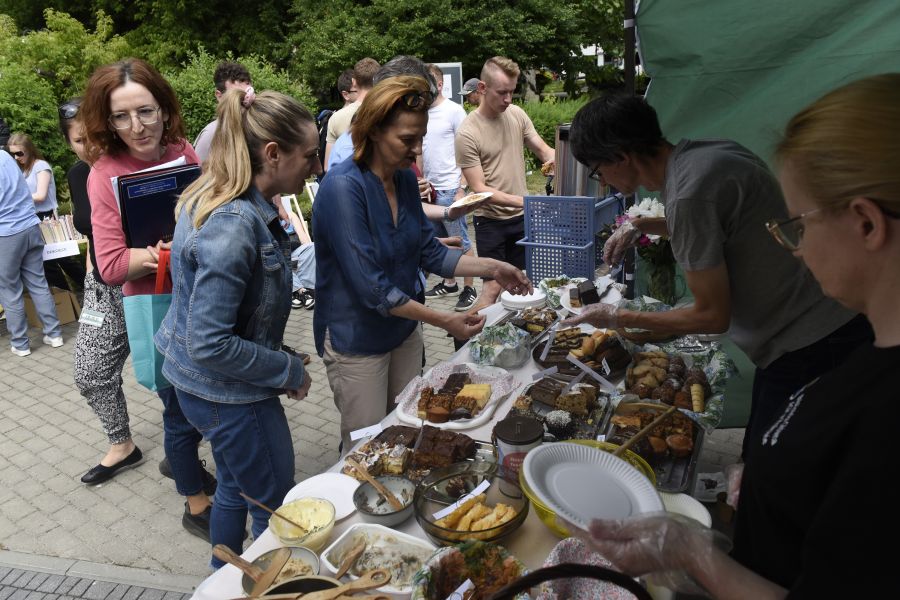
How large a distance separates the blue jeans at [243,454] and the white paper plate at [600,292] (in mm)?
1650

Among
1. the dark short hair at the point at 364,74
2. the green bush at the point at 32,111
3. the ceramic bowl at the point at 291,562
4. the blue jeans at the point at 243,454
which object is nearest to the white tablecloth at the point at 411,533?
the ceramic bowl at the point at 291,562

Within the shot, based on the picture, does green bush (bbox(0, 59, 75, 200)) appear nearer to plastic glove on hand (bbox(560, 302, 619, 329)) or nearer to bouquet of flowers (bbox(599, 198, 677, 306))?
bouquet of flowers (bbox(599, 198, 677, 306))

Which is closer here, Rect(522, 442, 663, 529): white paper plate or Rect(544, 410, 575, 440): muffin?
Rect(522, 442, 663, 529): white paper plate

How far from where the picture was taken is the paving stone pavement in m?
3.19

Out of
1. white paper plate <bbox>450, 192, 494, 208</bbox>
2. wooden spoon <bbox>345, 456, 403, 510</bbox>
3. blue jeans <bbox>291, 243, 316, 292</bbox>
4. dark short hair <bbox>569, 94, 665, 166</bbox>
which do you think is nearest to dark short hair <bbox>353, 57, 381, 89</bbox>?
blue jeans <bbox>291, 243, 316, 292</bbox>

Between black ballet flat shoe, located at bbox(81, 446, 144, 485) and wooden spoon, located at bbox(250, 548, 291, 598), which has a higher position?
wooden spoon, located at bbox(250, 548, 291, 598)

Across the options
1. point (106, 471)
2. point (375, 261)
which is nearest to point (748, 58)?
point (375, 261)

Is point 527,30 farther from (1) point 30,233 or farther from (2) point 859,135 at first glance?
(2) point 859,135

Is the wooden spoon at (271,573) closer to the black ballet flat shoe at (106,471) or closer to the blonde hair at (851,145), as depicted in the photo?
the blonde hair at (851,145)

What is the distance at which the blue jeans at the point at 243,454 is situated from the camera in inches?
87.7

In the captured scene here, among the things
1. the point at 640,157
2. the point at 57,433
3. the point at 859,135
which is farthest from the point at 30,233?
the point at 859,135

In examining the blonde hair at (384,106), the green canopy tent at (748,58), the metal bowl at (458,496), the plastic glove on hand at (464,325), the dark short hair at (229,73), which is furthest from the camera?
the dark short hair at (229,73)

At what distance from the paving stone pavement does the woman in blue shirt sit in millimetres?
1336

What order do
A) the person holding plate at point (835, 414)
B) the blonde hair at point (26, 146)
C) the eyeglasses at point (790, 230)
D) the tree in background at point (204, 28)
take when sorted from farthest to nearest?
the tree in background at point (204, 28) → the blonde hair at point (26, 146) → the eyeglasses at point (790, 230) → the person holding plate at point (835, 414)
